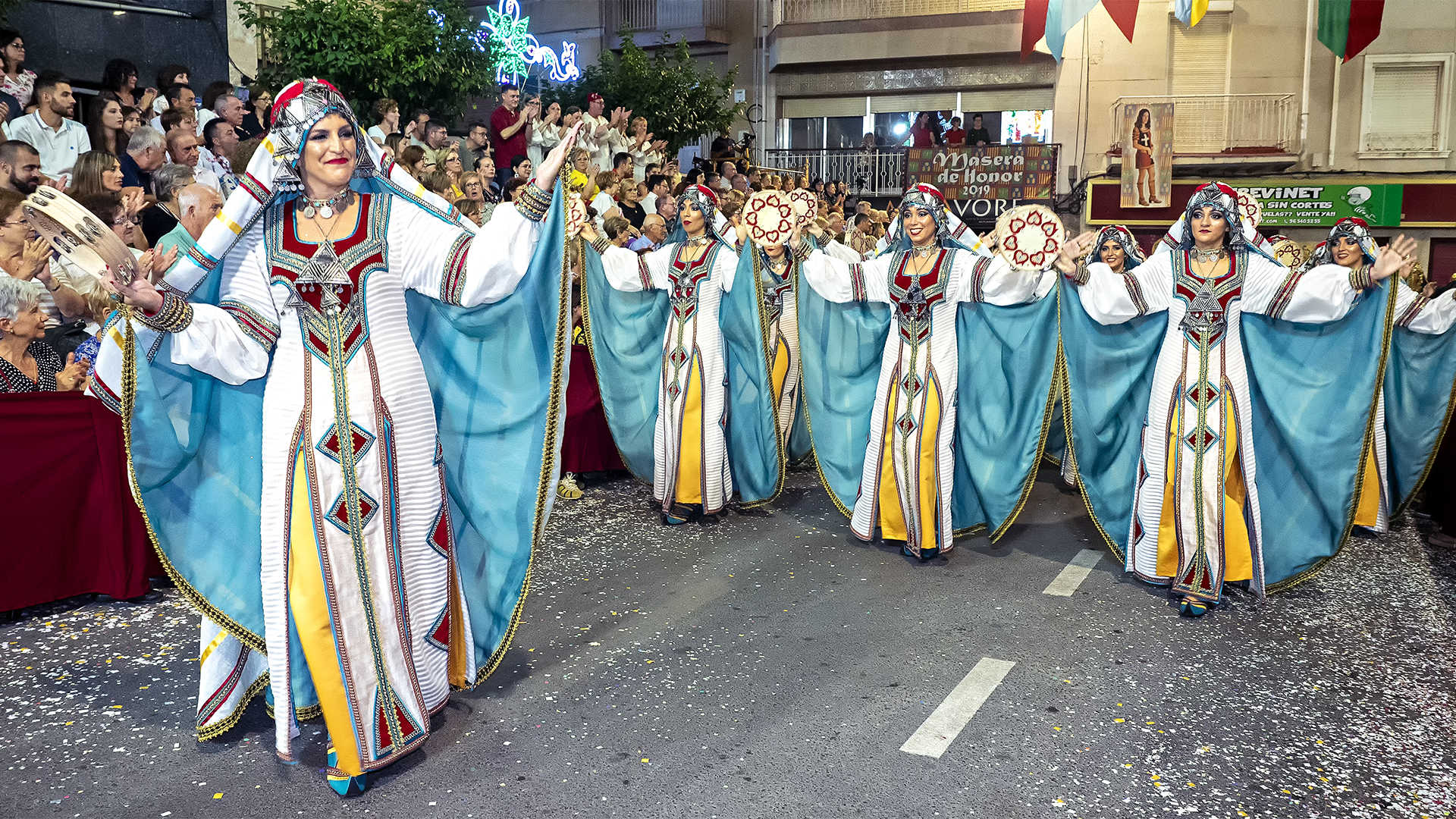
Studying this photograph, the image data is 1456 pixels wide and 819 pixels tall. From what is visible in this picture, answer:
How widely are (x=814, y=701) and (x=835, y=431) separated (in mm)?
2628

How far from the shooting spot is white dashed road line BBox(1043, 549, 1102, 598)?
5.42 metres

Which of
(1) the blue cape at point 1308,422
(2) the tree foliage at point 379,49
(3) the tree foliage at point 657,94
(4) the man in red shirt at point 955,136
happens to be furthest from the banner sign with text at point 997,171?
(1) the blue cape at point 1308,422

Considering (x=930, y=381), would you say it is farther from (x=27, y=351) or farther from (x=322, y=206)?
(x=27, y=351)

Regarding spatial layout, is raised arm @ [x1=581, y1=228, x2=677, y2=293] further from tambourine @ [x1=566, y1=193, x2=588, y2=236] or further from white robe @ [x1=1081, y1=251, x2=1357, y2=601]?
white robe @ [x1=1081, y1=251, x2=1357, y2=601]

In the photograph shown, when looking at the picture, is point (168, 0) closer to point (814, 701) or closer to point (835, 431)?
point (835, 431)

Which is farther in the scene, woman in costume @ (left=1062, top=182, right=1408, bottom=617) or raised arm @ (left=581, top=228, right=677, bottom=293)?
raised arm @ (left=581, top=228, right=677, bottom=293)

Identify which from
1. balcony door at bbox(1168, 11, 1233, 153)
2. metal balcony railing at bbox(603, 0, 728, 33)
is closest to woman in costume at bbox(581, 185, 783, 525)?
balcony door at bbox(1168, 11, 1233, 153)

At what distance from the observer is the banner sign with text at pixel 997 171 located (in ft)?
58.6

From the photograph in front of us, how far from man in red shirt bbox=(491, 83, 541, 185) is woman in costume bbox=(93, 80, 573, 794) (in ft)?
28.0

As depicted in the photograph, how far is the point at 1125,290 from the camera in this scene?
543cm

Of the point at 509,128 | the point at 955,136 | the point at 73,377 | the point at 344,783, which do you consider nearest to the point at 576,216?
the point at 73,377

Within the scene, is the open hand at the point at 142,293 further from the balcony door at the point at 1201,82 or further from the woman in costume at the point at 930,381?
the balcony door at the point at 1201,82

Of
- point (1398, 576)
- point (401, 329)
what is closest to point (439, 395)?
point (401, 329)

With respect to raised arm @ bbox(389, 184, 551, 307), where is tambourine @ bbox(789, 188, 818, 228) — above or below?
above
